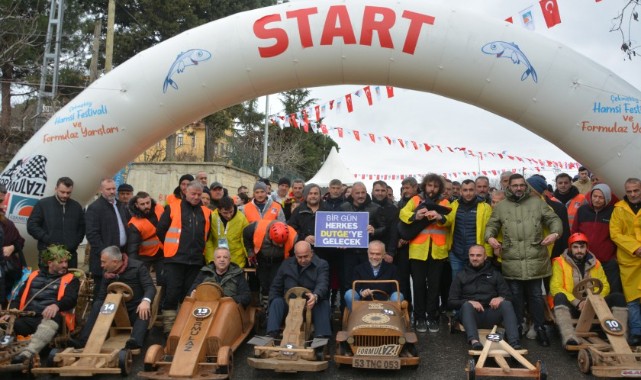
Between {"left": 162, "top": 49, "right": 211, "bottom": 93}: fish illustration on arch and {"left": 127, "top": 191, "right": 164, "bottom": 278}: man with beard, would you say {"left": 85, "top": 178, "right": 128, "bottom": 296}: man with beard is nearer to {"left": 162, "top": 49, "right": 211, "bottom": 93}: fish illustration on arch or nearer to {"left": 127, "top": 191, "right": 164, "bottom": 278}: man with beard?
{"left": 127, "top": 191, "right": 164, "bottom": 278}: man with beard

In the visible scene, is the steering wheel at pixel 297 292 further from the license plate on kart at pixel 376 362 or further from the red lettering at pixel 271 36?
the red lettering at pixel 271 36

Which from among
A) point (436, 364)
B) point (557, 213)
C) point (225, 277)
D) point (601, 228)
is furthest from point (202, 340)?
point (601, 228)

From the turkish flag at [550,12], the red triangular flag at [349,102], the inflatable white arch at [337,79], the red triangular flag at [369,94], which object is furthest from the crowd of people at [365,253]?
the red triangular flag at [349,102]

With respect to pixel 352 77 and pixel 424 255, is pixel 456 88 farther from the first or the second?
pixel 424 255

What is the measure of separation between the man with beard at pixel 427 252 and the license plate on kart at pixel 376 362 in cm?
177

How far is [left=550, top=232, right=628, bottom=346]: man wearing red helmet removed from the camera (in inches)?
259

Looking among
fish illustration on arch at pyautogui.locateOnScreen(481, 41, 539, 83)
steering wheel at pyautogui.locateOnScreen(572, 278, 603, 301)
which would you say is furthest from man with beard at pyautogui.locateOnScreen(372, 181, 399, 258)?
fish illustration on arch at pyautogui.locateOnScreen(481, 41, 539, 83)

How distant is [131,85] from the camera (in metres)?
7.63

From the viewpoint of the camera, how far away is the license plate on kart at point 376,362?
5.52 meters

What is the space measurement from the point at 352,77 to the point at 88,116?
11.9 feet

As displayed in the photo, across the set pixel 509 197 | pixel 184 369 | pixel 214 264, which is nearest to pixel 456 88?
pixel 509 197

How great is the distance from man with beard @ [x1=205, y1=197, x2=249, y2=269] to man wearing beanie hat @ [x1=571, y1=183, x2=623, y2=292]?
4384 millimetres

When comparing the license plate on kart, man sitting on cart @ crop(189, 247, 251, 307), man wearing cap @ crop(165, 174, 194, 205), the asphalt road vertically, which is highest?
man wearing cap @ crop(165, 174, 194, 205)

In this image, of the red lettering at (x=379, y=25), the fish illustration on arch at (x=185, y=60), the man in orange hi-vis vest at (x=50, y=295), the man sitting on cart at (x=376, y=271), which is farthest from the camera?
the fish illustration on arch at (x=185, y=60)
